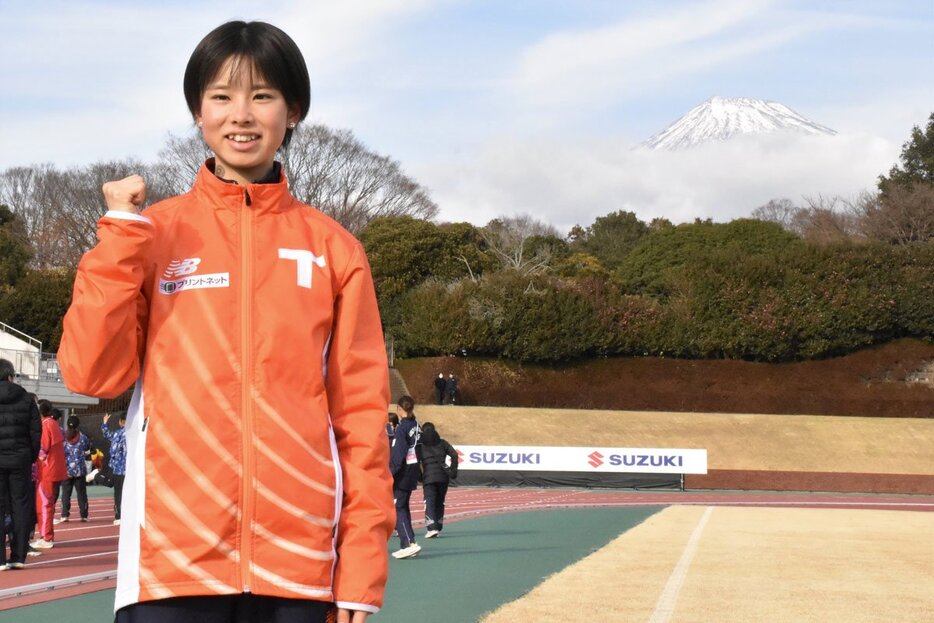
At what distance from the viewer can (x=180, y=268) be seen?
281 cm

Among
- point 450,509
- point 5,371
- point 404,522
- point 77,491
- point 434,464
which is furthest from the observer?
point 450,509

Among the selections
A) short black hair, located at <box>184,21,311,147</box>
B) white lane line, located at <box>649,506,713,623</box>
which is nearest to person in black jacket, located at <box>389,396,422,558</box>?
white lane line, located at <box>649,506,713,623</box>

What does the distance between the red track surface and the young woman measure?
7894 mm

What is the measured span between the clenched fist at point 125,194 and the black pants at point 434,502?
14272 mm

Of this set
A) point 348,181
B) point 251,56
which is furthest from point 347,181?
point 251,56

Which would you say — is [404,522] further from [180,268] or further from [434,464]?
[180,268]

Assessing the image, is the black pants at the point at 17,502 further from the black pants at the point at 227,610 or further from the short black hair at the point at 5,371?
the black pants at the point at 227,610

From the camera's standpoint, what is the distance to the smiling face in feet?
9.80

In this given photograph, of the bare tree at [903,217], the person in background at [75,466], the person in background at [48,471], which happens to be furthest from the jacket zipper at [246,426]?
the bare tree at [903,217]

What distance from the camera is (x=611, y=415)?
4678cm

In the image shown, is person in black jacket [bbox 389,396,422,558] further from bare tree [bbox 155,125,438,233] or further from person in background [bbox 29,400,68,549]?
bare tree [bbox 155,125,438,233]

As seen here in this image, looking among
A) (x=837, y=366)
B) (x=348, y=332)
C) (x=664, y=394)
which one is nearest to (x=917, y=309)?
(x=837, y=366)

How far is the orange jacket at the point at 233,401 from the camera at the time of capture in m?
2.69

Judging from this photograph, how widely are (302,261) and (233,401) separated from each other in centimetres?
36
